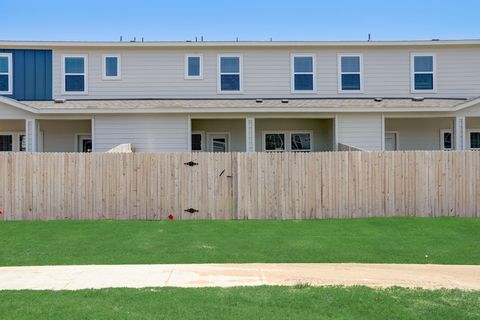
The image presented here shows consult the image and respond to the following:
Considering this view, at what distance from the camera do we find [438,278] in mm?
7750

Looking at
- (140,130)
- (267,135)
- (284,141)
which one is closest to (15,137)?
(140,130)

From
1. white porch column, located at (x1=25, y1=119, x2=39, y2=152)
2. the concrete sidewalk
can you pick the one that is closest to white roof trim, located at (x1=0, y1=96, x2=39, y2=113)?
white porch column, located at (x1=25, y1=119, x2=39, y2=152)

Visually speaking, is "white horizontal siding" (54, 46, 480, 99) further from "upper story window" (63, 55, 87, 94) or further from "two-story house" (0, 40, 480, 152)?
"upper story window" (63, 55, 87, 94)

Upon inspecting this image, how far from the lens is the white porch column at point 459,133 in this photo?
18.2 metres

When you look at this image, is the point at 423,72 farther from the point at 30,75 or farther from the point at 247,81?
the point at 30,75

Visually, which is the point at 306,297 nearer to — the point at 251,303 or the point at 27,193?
the point at 251,303

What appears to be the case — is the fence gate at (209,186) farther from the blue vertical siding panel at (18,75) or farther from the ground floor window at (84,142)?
the blue vertical siding panel at (18,75)

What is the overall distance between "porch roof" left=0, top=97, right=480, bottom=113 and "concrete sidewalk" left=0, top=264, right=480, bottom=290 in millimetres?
9660

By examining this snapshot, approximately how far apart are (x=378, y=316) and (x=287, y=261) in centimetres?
341

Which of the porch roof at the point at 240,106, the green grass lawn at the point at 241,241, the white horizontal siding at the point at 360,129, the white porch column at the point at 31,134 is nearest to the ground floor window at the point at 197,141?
the porch roof at the point at 240,106

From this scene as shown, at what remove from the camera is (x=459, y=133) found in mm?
18188

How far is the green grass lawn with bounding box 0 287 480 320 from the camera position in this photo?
18.8 feet

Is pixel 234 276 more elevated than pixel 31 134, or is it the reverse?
pixel 31 134

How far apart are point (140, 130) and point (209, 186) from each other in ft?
18.6
